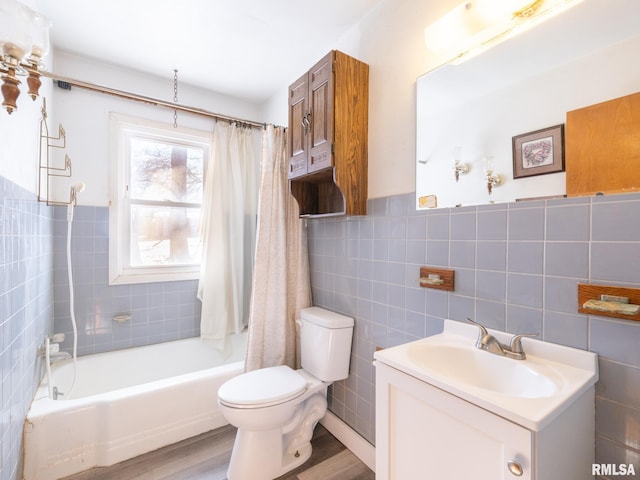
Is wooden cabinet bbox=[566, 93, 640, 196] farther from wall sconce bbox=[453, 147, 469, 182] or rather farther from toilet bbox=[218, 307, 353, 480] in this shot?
toilet bbox=[218, 307, 353, 480]

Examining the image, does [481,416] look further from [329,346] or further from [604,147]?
[329,346]

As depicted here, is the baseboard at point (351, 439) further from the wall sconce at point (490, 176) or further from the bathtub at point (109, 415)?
the wall sconce at point (490, 176)

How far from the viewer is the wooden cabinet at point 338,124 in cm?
154

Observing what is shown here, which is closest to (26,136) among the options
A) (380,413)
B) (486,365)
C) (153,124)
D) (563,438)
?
(153,124)

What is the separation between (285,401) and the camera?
147 centimetres

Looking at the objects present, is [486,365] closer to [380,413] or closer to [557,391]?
[557,391]

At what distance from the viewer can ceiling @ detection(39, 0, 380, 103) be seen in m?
1.61

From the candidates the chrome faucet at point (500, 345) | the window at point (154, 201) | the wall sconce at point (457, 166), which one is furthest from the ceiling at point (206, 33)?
the chrome faucet at point (500, 345)

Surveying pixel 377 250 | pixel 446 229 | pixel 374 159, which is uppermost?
pixel 374 159

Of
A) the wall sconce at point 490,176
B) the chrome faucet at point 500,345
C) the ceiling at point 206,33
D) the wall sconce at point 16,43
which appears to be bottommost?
the chrome faucet at point 500,345

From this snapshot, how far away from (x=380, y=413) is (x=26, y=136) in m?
2.07

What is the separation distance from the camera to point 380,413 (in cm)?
100
